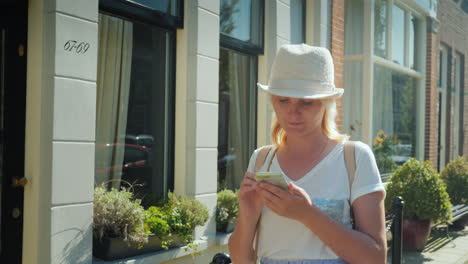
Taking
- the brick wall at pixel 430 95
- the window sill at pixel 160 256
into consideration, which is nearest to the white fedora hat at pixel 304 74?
the window sill at pixel 160 256

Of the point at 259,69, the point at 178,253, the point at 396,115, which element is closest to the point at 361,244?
the point at 178,253

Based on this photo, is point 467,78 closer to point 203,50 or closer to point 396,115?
point 396,115

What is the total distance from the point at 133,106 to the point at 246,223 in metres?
3.11

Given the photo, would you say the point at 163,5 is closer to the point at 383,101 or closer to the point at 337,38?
the point at 337,38

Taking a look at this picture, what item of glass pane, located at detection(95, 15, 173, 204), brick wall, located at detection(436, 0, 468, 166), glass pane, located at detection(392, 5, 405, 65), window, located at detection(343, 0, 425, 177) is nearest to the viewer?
glass pane, located at detection(95, 15, 173, 204)

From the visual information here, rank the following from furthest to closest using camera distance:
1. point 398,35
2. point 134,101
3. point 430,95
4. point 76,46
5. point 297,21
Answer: point 430,95
point 398,35
point 297,21
point 134,101
point 76,46

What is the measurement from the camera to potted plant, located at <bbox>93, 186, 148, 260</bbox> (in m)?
4.36

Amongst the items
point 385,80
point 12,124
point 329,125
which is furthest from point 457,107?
point 329,125

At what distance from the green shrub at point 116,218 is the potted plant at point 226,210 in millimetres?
1466

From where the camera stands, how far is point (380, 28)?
1006 cm

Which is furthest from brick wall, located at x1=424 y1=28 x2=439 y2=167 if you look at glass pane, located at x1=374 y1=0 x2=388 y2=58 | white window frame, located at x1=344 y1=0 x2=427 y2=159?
glass pane, located at x1=374 y1=0 x2=388 y2=58

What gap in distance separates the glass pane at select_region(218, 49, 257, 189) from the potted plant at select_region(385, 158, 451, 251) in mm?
2542

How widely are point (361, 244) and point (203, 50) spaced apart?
379 cm

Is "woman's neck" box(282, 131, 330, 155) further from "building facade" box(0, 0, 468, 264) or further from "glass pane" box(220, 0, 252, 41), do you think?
"glass pane" box(220, 0, 252, 41)
